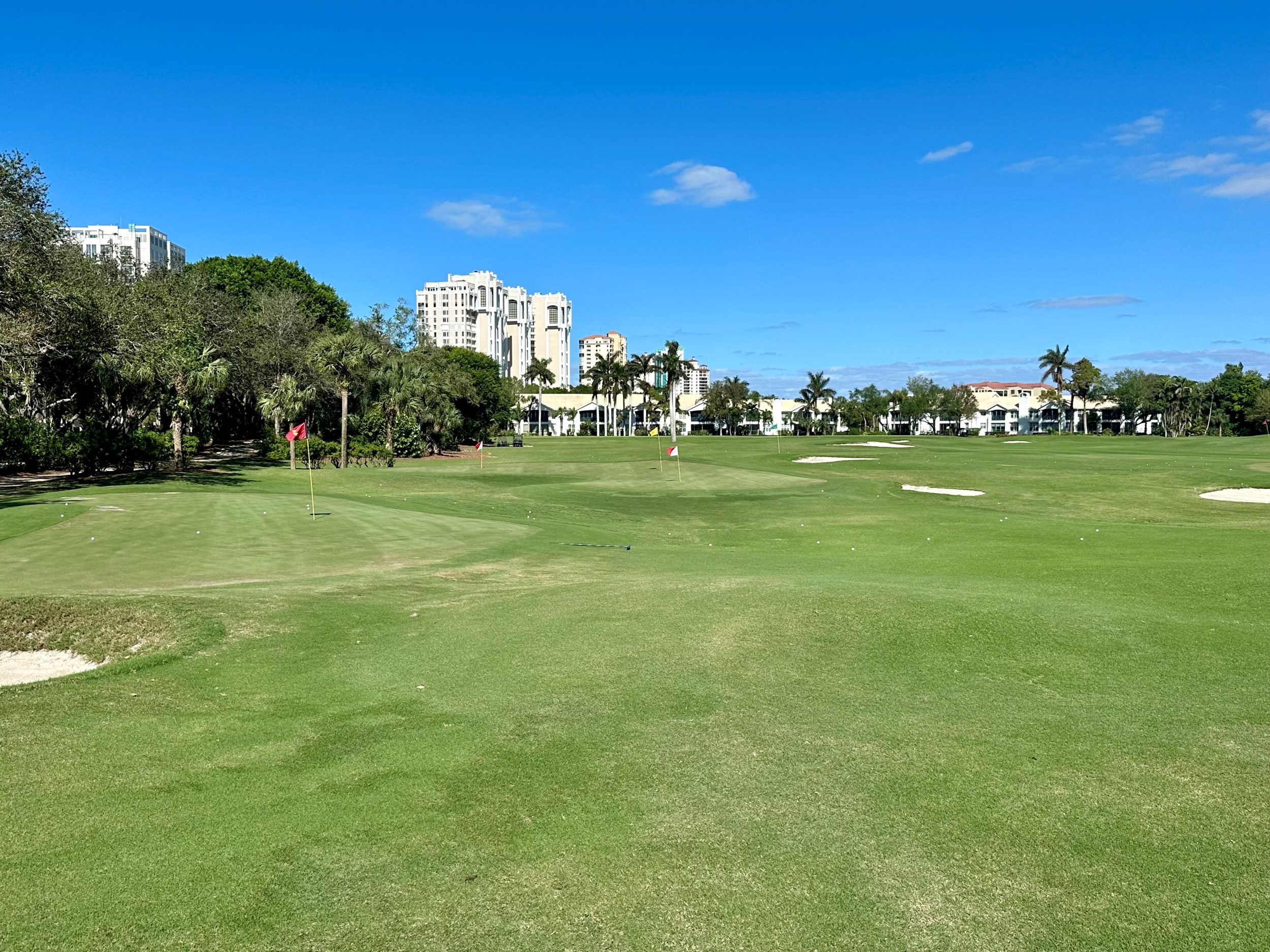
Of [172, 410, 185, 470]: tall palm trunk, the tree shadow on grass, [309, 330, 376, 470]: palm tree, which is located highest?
[309, 330, 376, 470]: palm tree

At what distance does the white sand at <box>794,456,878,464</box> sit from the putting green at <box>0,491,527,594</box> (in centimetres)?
3880

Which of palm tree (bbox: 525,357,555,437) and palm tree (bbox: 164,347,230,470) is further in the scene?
palm tree (bbox: 525,357,555,437)

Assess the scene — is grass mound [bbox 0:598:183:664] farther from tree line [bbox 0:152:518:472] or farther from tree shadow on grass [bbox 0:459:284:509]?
tree line [bbox 0:152:518:472]

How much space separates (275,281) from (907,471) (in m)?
68.4

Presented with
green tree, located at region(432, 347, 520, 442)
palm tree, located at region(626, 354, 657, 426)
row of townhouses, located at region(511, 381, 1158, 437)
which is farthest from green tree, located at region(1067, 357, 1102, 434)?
green tree, located at region(432, 347, 520, 442)

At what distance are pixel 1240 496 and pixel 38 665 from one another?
4064cm

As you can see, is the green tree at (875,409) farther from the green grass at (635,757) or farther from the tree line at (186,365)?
the green grass at (635,757)

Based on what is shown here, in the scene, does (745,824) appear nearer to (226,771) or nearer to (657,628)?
(226,771)

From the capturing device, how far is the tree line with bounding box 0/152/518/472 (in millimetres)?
32969

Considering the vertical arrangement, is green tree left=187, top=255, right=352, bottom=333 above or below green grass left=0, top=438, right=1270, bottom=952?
above

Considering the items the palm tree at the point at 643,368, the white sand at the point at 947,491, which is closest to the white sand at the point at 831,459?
the white sand at the point at 947,491

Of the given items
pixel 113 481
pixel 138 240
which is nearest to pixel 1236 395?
pixel 113 481

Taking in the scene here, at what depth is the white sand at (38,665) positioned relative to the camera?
35.3 ft

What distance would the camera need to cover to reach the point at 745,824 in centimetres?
612
